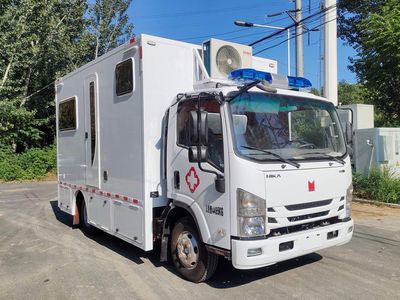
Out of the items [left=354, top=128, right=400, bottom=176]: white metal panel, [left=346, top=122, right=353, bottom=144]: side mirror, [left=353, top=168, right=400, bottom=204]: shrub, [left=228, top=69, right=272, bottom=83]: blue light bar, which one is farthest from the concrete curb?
[left=228, top=69, right=272, bottom=83]: blue light bar

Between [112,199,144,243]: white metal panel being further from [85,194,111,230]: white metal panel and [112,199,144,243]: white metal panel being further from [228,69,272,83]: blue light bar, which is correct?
[228,69,272,83]: blue light bar

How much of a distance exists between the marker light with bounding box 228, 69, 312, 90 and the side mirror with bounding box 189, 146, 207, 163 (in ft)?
3.77

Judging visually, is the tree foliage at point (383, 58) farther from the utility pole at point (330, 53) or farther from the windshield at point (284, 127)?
the windshield at point (284, 127)

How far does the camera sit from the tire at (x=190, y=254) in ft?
17.5

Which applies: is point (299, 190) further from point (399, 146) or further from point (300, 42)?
point (300, 42)

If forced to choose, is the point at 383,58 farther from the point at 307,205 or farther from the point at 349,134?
the point at 307,205

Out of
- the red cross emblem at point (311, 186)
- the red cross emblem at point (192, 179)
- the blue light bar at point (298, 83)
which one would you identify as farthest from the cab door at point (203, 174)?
the blue light bar at point (298, 83)

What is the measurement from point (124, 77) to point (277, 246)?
3.30 metres

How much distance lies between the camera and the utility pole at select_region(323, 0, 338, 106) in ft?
47.6

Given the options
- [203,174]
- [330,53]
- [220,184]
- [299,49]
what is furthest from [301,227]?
[299,49]

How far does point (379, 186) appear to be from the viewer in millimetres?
11742

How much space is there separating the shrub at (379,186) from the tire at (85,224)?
7.57 metres

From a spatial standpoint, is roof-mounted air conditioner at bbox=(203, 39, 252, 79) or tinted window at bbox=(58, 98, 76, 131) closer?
roof-mounted air conditioner at bbox=(203, 39, 252, 79)

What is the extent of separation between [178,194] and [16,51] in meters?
18.8
